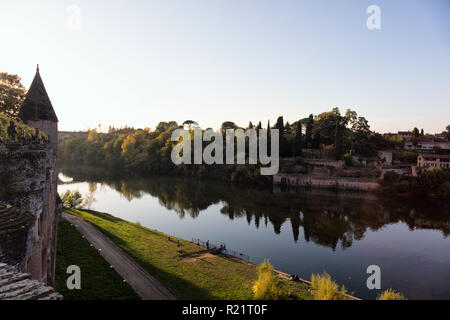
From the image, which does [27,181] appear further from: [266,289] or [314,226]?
[314,226]

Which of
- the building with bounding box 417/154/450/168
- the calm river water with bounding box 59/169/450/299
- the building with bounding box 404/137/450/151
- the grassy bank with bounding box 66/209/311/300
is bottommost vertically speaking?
the calm river water with bounding box 59/169/450/299

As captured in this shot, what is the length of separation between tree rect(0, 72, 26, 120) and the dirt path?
42.1 feet

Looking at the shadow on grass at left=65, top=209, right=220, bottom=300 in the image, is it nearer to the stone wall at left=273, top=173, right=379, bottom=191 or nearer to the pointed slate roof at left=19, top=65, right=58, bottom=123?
the pointed slate roof at left=19, top=65, right=58, bottom=123

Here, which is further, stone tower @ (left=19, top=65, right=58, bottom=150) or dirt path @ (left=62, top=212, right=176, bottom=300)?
stone tower @ (left=19, top=65, right=58, bottom=150)

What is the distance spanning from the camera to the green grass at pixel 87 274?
14.9m

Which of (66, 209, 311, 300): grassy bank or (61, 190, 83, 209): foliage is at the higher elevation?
(61, 190, 83, 209): foliage

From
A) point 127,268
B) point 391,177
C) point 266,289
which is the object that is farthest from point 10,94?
point 391,177

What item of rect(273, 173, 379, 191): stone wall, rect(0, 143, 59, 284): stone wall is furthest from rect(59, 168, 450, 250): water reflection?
rect(0, 143, 59, 284): stone wall

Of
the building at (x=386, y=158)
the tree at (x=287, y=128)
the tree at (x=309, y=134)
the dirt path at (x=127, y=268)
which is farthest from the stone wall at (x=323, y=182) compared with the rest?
the dirt path at (x=127, y=268)

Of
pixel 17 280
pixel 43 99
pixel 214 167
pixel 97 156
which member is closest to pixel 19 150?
pixel 17 280

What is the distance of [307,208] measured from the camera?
4438 centimetres

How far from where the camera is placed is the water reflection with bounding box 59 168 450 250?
34.4 m

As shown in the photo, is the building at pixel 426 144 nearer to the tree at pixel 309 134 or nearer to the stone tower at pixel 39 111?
the tree at pixel 309 134

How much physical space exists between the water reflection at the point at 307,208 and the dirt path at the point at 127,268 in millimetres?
15812
